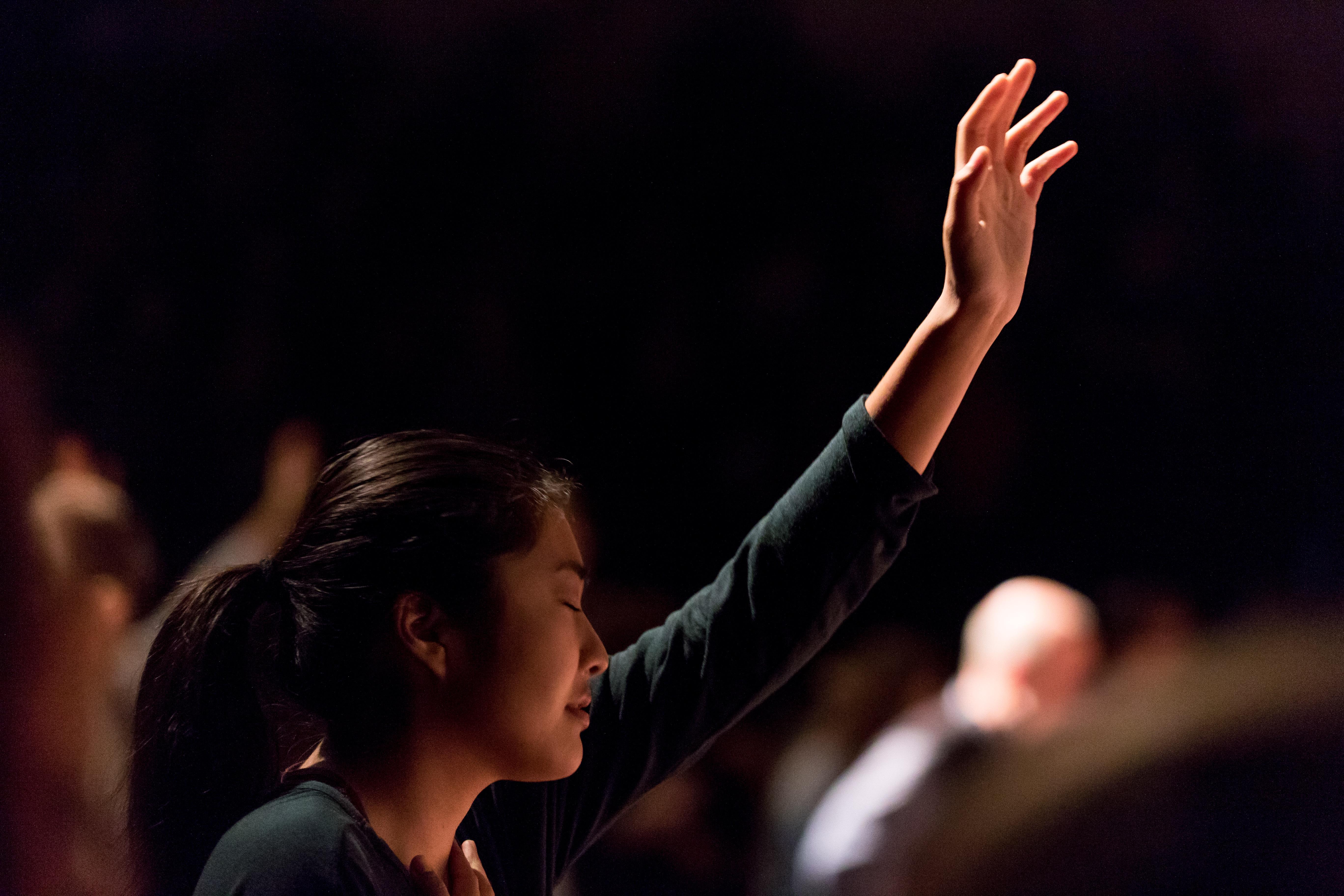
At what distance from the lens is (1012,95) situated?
596mm

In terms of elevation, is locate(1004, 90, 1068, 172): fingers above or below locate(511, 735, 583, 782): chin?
above

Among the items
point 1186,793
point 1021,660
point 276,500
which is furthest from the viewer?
point 1186,793

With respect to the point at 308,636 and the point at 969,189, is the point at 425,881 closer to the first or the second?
the point at 308,636

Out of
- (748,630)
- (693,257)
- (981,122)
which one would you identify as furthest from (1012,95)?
(693,257)

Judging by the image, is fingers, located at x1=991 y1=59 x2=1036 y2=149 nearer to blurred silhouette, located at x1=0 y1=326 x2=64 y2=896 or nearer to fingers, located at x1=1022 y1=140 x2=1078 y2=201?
fingers, located at x1=1022 y1=140 x2=1078 y2=201

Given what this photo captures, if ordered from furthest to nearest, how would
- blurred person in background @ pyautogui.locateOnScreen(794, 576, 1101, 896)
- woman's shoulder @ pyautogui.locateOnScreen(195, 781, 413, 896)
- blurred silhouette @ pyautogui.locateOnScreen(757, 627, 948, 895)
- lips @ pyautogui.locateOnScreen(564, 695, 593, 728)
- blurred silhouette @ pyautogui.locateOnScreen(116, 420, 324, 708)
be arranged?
blurred silhouette @ pyautogui.locateOnScreen(757, 627, 948, 895), blurred person in background @ pyautogui.locateOnScreen(794, 576, 1101, 896), blurred silhouette @ pyautogui.locateOnScreen(116, 420, 324, 708), lips @ pyautogui.locateOnScreen(564, 695, 593, 728), woman's shoulder @ pyautogui.locateOnScreen(195, 781, 413, 896)

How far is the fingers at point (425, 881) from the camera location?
1.64ft

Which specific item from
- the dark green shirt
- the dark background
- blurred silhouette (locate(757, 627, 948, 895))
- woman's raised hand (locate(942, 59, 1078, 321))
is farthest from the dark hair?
blurred silhouette (locate(757, 627, 948, 895))

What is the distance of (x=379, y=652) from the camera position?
20.8 inches

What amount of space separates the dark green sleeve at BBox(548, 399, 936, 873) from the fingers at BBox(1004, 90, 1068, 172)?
0.54 ft

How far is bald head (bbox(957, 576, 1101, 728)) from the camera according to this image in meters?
1.53

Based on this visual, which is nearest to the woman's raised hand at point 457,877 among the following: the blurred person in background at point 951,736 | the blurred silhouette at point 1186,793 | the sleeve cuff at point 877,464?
the sleeve cuff at point 877,464

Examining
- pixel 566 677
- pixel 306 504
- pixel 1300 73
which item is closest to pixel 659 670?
pixel 566 677

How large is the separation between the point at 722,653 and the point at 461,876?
0.17 meters
